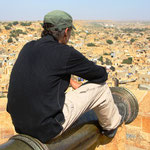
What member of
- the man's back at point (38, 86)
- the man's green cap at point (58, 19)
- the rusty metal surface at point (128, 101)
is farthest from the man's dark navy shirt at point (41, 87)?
the rusty metal surface at point (128, 101)

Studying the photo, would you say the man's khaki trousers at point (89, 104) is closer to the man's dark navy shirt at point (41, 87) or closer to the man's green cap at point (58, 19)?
the man's dark navy shirt at point (41, 87)

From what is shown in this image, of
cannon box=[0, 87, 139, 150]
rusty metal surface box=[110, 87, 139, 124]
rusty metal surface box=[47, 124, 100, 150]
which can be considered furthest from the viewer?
rusty metal surface box=[110, 87, 139, 124]

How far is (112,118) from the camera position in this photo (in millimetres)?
1550

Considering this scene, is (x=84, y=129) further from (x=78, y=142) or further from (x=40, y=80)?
(x=40, y=80)

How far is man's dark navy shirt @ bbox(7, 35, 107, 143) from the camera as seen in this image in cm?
121

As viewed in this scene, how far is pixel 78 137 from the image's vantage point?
1.38 meters

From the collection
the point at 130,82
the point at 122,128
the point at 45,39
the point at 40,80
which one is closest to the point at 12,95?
the point at 40,80

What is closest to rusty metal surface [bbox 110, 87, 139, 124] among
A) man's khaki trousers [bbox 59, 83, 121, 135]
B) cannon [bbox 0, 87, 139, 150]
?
cannon [bbox 0, 87, 139, 150]

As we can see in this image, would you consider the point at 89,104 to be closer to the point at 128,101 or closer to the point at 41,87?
the point at 41,87

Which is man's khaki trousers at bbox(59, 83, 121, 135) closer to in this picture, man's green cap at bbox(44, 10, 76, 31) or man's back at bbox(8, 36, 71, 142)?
man's back at bbox(8, 36, 71, 142)

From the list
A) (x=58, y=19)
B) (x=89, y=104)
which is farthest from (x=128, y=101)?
(x=58, y=19)

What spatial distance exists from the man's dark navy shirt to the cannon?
0.19 ft

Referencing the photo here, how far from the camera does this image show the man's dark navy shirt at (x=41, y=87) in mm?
1210

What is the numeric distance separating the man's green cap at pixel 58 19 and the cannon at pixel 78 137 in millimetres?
536
